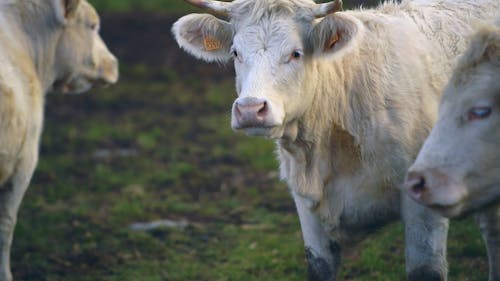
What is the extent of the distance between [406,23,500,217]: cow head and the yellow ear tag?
5.80 feet

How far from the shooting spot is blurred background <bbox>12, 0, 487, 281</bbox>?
756cm

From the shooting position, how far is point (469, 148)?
4.80 m

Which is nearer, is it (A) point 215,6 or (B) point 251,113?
(B) point 251,113

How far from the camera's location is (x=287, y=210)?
9.14 m

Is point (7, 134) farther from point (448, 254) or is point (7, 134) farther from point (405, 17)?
point (448, 254)

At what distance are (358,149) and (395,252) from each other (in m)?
1.97

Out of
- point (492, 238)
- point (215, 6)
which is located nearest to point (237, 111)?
point (215, 6)

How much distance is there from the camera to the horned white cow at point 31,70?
6984 millimetres

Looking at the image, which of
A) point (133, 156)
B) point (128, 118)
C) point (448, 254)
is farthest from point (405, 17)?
point (128, 118)

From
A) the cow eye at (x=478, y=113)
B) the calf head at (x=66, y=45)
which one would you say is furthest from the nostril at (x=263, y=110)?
the calf head at (x=66, y=45)

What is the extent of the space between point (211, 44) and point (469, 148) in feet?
6.55

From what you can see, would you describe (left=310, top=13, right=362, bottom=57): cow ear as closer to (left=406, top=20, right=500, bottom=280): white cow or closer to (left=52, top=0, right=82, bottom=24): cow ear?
(left=406, top=20, right=500, bottom=280): white cow

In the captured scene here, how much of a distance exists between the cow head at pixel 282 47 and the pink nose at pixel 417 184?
35.6 inches

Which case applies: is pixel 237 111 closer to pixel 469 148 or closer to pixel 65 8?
pixel 469 148
